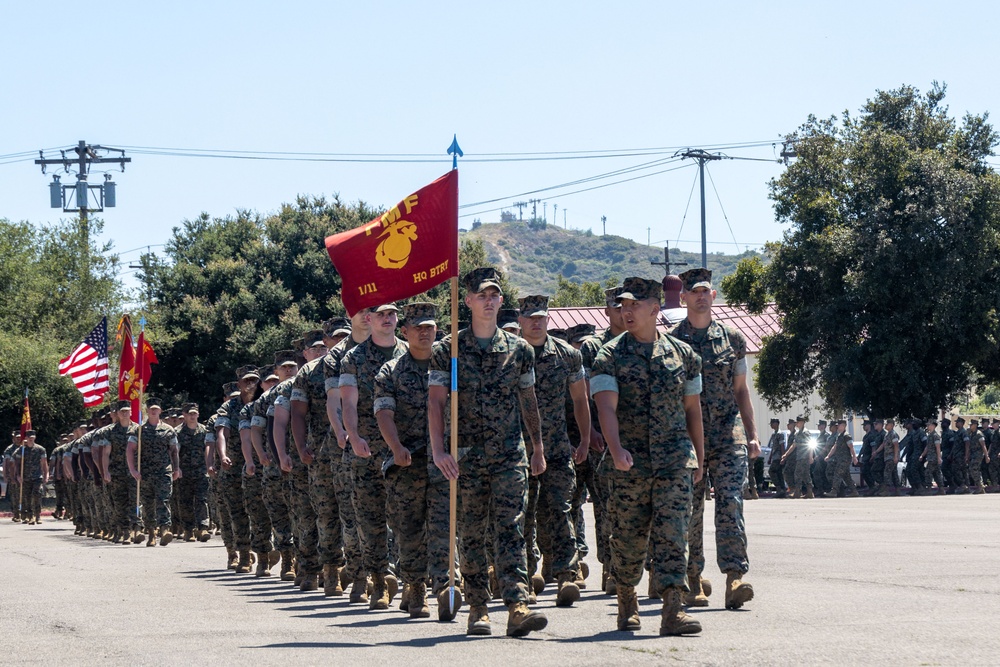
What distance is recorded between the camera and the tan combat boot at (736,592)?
9.54m

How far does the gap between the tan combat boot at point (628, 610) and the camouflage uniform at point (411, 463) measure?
5.41ft

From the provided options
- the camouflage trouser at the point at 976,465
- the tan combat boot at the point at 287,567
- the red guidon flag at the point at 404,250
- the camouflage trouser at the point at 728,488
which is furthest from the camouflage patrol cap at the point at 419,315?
the camouflage trouser at the point at 976,465

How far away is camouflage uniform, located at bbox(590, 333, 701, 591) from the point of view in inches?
333

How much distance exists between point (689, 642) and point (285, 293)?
130 feet

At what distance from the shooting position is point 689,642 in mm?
7914

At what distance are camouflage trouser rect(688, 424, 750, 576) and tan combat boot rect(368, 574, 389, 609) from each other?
8.20 ft

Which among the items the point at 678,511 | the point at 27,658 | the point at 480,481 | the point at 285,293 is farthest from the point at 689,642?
the point at 285,293

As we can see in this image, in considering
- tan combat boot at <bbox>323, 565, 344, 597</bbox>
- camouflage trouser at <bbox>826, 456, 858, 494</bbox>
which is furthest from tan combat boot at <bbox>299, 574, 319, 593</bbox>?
camouflage trouser at <bbox>826, 456, 858, 494</bbox>

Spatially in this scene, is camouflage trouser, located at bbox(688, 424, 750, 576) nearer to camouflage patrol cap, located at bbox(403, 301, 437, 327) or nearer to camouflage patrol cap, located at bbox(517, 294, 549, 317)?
camouflage patrol cap, located at bbox(517, 294, 549, 317)

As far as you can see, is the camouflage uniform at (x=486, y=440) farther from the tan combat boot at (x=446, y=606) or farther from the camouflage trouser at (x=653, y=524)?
the tan combat boot at (x=446, y=606)

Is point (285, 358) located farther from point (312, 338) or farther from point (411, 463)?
point (411, 463)

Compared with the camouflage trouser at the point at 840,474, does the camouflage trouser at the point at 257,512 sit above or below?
below

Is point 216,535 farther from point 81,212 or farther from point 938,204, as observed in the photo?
point 81,212

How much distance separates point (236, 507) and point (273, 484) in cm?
251
